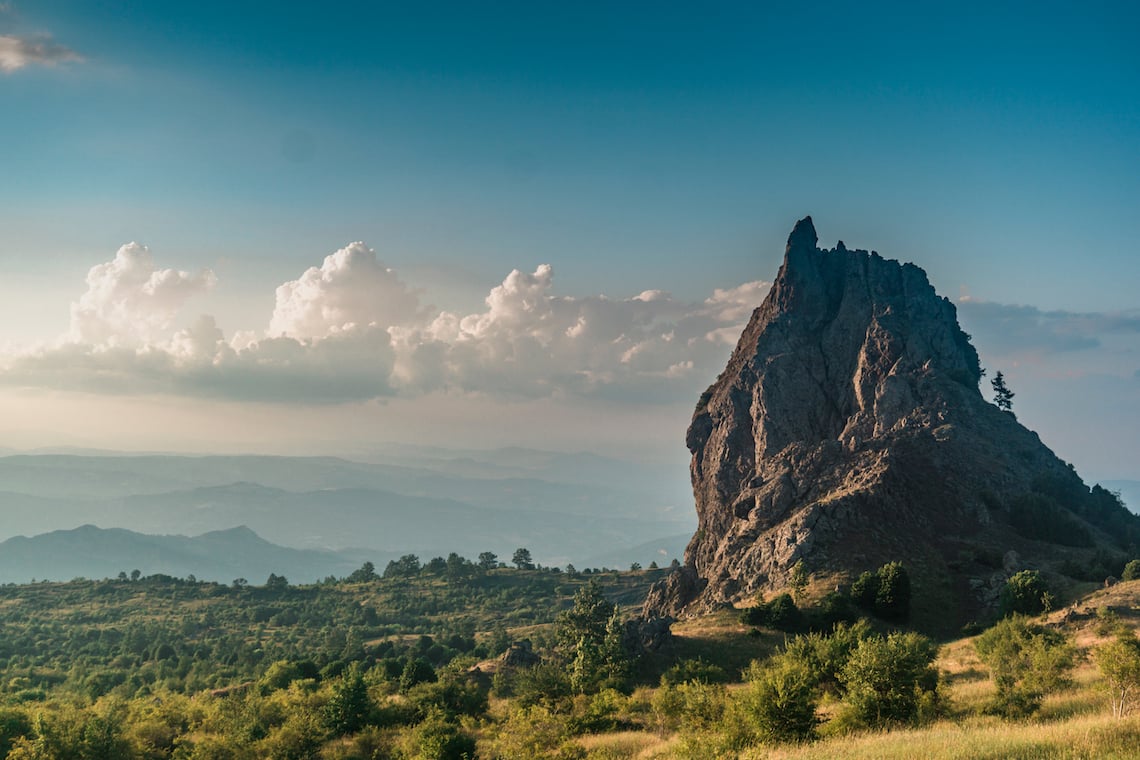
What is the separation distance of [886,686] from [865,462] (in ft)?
218

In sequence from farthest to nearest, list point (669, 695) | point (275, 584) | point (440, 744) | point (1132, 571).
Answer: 1. point (275, 584)
2. point (1132, 571)
3. point (669, 695)
4. point (440, 744)

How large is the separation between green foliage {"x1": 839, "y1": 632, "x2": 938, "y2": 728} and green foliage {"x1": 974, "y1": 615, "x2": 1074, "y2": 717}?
393 cm

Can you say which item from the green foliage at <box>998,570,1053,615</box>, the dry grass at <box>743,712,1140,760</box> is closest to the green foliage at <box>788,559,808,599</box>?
the green foliage at <box>998,570,1053,615</box>

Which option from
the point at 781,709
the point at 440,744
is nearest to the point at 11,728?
the point at 440,744

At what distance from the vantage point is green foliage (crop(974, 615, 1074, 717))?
34.3 meters

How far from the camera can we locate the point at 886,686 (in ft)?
114

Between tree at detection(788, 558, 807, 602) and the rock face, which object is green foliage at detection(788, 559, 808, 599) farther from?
the rock face

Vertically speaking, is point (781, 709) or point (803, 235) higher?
point (803, 235)

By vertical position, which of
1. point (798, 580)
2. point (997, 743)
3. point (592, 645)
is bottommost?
point (592, 645)

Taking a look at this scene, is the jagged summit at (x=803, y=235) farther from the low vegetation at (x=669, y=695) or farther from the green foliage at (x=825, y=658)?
the green foliage at (x=825, y=658)

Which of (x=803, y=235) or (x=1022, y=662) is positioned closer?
(x=1022, y=662)

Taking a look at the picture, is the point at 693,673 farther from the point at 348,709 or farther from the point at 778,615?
the point at 348,709

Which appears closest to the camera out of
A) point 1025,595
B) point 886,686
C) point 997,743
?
point 997,743

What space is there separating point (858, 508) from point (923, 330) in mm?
49372
